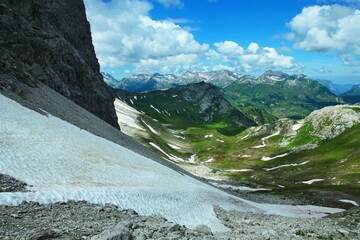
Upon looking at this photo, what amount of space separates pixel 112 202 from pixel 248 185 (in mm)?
88707

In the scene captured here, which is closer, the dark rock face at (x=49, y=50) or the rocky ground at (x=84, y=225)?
the rocky ground at (x=84, y=225)

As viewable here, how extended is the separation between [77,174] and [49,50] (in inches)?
2819

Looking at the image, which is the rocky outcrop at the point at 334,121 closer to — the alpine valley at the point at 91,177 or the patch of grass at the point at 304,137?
the patch of grass at the point at 304,137

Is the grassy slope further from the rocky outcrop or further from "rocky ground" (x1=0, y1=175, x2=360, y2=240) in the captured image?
"rocky ground" (x1=0, y1=175, x2=360, y2=240)

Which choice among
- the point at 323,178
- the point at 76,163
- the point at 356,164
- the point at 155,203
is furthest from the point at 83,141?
the point at 356,164

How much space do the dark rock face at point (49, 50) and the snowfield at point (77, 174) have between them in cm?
1876

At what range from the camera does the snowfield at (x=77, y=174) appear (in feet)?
86.2

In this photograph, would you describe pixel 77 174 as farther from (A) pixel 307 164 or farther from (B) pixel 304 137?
(B) pixel 304 137

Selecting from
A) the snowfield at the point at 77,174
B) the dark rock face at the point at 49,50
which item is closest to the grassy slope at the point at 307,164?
the dark rock face at the point at 49,50

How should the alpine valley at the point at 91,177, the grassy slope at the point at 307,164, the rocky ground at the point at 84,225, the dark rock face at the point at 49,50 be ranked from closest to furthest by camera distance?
1. the rocky ground at the point at 84,225
2. the alpine valley at the point at 91,177
3. the dark rock face at the point at 49,50
4. the grassy slope at the point at 307,164

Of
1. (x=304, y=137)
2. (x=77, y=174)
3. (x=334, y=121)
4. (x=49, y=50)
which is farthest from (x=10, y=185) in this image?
(x=304, y=137)

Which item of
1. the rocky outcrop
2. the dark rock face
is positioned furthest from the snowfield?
the rocky outcrop

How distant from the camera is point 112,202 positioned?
26.6 meters

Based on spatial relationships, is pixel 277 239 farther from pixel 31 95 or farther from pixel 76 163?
pixel 31 95
